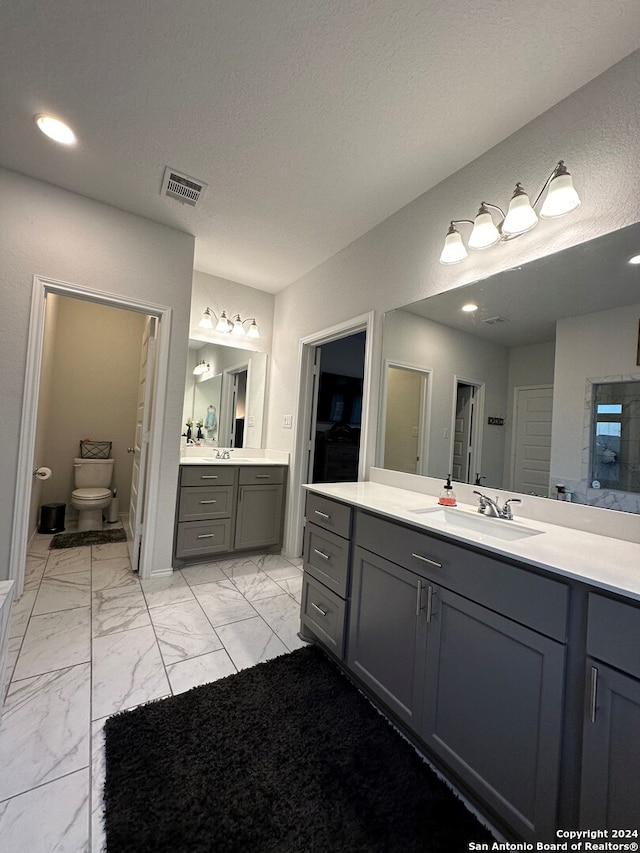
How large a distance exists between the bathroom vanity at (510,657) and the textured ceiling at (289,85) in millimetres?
1837

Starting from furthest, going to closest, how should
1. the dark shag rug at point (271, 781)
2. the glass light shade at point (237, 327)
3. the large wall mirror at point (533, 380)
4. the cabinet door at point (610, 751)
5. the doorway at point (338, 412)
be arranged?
1. the doorway at point (338, 412)
2. the glass light shade at point (237, 327)
3. the large wall mirror at point (533, 380)
4. the dark shag rug at point (271, 781)
5. the cabinet door at point (610, 751)

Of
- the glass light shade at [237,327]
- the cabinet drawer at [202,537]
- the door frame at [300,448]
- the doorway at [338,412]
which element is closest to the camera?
the cabinet drawer at [202,537]

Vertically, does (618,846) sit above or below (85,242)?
below

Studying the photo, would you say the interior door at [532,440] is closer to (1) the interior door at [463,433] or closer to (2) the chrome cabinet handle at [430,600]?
(1) the interior door at [463,433]

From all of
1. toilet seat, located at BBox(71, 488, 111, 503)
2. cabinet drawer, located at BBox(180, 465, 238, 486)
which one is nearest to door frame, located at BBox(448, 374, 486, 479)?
cabinet drawer, located at BBox(180, 465, 238, 486)

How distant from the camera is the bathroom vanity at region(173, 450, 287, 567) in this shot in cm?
281

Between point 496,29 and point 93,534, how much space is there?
455cm

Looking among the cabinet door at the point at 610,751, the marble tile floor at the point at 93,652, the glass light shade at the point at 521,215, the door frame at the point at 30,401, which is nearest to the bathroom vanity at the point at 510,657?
the cabinet door at the point at 610,751

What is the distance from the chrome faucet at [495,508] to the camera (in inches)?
60.5

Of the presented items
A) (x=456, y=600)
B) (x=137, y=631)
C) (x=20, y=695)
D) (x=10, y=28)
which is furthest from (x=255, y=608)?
(x=10, y=28)

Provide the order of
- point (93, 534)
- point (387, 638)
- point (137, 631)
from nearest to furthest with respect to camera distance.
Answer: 1. point (387, 638)
2. point (137, 631)
3. point (93, 534)

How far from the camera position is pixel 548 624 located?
913 mm

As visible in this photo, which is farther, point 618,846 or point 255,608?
point 255,608

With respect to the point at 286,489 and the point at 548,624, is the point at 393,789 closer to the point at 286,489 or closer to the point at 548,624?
the point at 548,624
